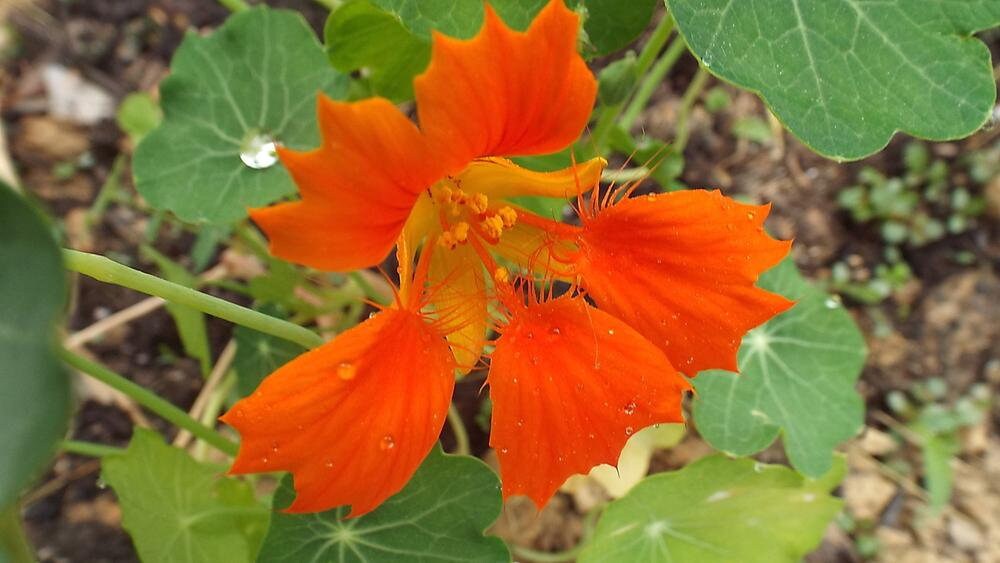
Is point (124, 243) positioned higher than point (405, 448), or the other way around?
point (405, 448)

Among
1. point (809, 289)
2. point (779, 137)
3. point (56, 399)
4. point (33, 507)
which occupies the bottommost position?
point (33, 507)

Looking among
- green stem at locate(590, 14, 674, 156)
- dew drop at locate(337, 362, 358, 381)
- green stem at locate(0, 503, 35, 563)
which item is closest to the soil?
green stem at locate(590, 14, 674, 156)

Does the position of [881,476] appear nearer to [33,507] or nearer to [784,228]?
[784,228]

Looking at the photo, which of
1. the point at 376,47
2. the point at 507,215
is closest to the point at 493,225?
the point at 507,215

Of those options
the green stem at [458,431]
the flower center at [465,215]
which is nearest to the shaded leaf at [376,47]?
the flower center at [465,215]

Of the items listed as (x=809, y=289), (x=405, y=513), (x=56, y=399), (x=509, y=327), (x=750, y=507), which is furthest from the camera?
(x=809, y=289)

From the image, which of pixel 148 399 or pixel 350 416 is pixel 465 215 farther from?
pixel 148 399

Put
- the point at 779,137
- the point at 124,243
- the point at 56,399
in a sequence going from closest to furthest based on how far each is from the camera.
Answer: the point at 56,399
the point at 124,243
the point at 779,137

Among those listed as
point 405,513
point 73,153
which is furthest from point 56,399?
point 73,153

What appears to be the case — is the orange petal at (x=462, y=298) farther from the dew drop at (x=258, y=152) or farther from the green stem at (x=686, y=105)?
the green stem at (x=686, y=105)
